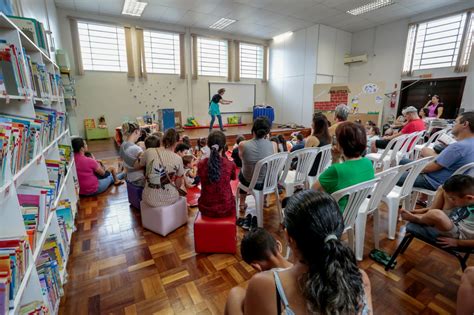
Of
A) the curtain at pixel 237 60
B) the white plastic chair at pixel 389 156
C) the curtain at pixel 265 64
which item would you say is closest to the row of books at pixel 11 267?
the white plastic chair at pixel 389 156

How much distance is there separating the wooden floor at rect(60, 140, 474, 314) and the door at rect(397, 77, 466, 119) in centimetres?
605

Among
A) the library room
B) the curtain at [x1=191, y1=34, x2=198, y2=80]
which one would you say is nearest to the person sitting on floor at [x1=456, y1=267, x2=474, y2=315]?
the library room

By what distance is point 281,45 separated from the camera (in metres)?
8.70

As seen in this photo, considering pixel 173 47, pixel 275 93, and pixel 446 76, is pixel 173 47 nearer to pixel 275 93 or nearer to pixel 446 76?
pixel 275 93

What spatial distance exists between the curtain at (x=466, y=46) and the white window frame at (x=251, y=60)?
19.2 ft

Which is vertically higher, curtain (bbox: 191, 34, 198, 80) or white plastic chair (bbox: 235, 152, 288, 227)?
curtain (bbox: 191, 34, 198, 80)

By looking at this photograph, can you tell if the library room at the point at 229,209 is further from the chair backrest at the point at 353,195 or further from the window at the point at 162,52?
the window at the point at 162,52

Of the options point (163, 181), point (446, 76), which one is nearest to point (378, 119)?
point (446, 76)

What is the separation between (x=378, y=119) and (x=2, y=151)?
719 cm

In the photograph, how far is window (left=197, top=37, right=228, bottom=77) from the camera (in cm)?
796

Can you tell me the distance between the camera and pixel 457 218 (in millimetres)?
1421

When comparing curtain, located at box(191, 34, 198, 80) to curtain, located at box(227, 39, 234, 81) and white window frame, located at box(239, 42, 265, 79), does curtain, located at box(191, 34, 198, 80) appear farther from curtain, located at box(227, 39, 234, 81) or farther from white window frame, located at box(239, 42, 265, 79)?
white window frame, located at box(239, 42, 265, 79)

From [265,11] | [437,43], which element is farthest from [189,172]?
[437,43]

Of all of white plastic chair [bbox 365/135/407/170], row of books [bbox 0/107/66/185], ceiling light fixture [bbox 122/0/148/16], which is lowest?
white plastic chair [bbox 365/135/407/170]
